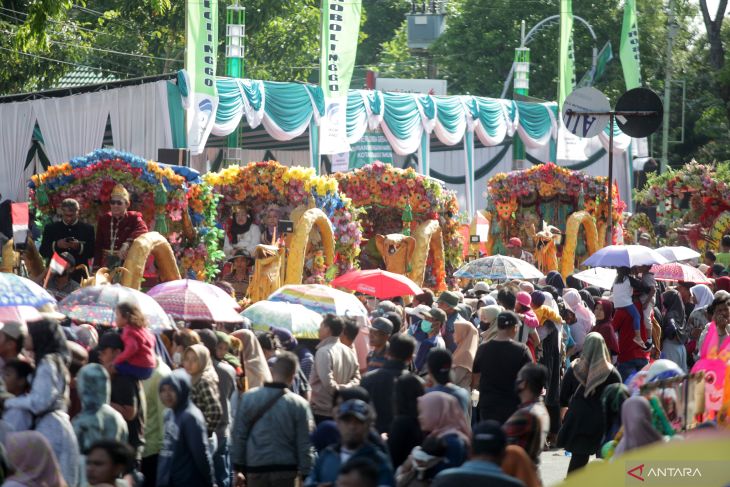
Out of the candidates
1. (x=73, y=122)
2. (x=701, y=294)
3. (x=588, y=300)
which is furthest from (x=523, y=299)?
(x=73, y=122)

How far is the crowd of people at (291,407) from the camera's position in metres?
6.59

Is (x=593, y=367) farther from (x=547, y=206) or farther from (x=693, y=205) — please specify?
(x=693, y=205)

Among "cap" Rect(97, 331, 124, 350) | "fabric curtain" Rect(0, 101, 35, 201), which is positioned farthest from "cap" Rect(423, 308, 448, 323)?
"fabric curtain" Rect(0, 101, 35, 201)

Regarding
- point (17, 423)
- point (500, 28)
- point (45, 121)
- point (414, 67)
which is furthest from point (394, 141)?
point (414, 67)

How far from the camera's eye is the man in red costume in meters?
13.9

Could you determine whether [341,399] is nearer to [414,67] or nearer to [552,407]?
[552,407]

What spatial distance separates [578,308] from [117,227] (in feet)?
14.7

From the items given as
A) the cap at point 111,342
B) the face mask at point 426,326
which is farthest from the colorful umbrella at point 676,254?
the cap at point 111,342

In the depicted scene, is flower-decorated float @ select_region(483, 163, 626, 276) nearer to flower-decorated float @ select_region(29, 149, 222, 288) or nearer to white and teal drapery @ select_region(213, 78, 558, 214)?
white and teal drapery @ select_region(213, 78, 558, 214)

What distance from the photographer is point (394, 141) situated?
3194 cm

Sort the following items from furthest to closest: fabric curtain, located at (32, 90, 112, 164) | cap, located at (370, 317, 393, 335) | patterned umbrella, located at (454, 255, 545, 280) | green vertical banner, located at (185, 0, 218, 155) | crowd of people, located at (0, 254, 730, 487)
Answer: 1. fabric curtain, located at (32, 90, 112, 164)
2. green vertical banner, located at (185, 0, 218, 155)
3. patterned umbrella, located at (454, 255, 545, 280)
4. cap, located at (370, 317, 393, 335)
5. crowd of people, located at (0, 254, 730, 487)

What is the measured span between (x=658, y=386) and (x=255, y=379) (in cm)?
265

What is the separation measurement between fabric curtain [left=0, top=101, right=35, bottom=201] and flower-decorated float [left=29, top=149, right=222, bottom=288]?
1247cm

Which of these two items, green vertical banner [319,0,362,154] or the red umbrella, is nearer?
the red umbrella
